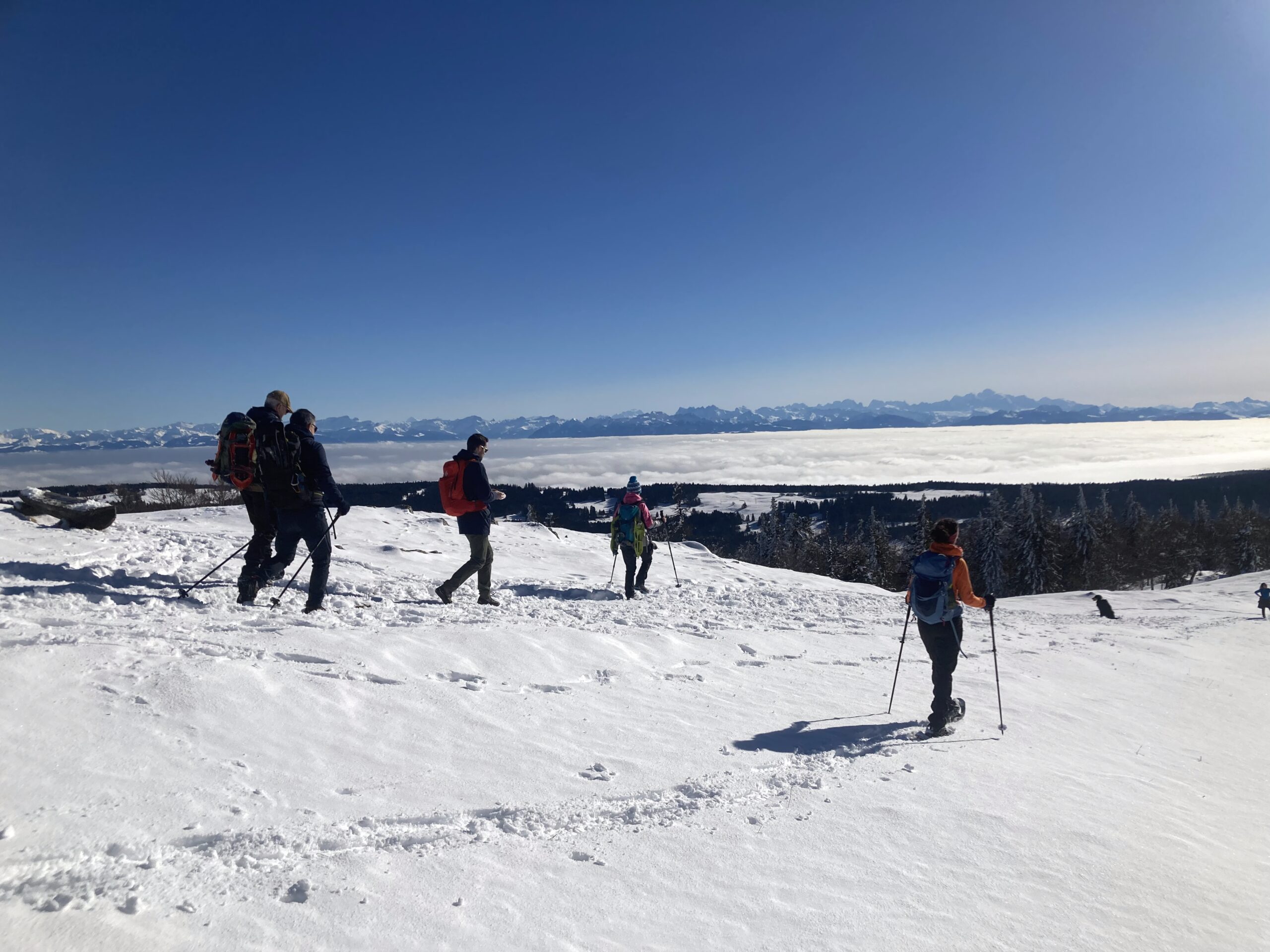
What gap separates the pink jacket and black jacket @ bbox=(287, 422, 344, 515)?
5.32m

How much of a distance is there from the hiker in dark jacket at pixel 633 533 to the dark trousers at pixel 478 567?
9.05 ft

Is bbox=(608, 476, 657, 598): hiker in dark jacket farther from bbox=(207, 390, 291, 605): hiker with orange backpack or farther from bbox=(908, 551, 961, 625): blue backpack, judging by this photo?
bbox=(908, 551, 961, 625): blue backpack

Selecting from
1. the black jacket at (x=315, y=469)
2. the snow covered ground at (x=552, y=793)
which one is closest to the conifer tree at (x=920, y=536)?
the snow covered ground at (x=552, y=793)

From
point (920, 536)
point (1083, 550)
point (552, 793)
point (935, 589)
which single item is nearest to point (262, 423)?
point (552, 793)

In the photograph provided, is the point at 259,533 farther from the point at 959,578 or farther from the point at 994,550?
the point at 994,550

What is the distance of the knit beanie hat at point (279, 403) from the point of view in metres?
7.19

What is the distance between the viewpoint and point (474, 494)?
28.4ft

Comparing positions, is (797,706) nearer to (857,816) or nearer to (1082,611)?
(857,816)

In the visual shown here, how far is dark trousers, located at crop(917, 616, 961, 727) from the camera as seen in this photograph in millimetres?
5578

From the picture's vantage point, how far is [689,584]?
44.1ft

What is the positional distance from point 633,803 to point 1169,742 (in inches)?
233

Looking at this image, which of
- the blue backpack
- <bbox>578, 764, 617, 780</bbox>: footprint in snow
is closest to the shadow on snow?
the blue backpack

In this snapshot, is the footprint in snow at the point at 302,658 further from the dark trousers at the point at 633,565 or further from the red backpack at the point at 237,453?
the dark trousers at the point at 633,565

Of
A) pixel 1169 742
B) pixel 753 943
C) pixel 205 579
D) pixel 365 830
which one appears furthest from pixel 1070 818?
pixel 205 579
